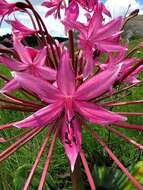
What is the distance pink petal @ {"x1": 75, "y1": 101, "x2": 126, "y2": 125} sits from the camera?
3.26 ft

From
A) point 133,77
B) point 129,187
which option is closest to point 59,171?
point 129,187

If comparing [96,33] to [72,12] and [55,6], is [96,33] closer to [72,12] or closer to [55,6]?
[72,12]

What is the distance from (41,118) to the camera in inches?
39.9

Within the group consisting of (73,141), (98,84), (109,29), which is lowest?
(73,141)

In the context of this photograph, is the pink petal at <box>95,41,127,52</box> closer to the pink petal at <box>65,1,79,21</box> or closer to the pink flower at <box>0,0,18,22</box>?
the pink petal at <box>65,1,79,21</box>

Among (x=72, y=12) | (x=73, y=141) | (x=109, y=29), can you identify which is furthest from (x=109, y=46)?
(x=73, y=141)

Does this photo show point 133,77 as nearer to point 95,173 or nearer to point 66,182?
point 95,173

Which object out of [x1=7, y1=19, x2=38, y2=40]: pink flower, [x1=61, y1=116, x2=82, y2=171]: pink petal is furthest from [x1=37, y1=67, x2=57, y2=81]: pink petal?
[x1=7, y1=19, x2=38, y2=40]: pink flower

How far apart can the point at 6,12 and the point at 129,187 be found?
27.8 inches

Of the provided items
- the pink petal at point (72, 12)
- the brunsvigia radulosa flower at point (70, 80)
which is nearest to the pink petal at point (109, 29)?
the brunsvigia radulosa flower at point (70, 80)

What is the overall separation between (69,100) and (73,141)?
9cm

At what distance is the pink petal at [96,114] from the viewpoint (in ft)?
3.26

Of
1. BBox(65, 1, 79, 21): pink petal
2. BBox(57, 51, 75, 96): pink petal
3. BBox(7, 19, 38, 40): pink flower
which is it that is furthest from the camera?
BBox(7, 19, 38, 40): pink flower

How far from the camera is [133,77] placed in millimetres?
1360
